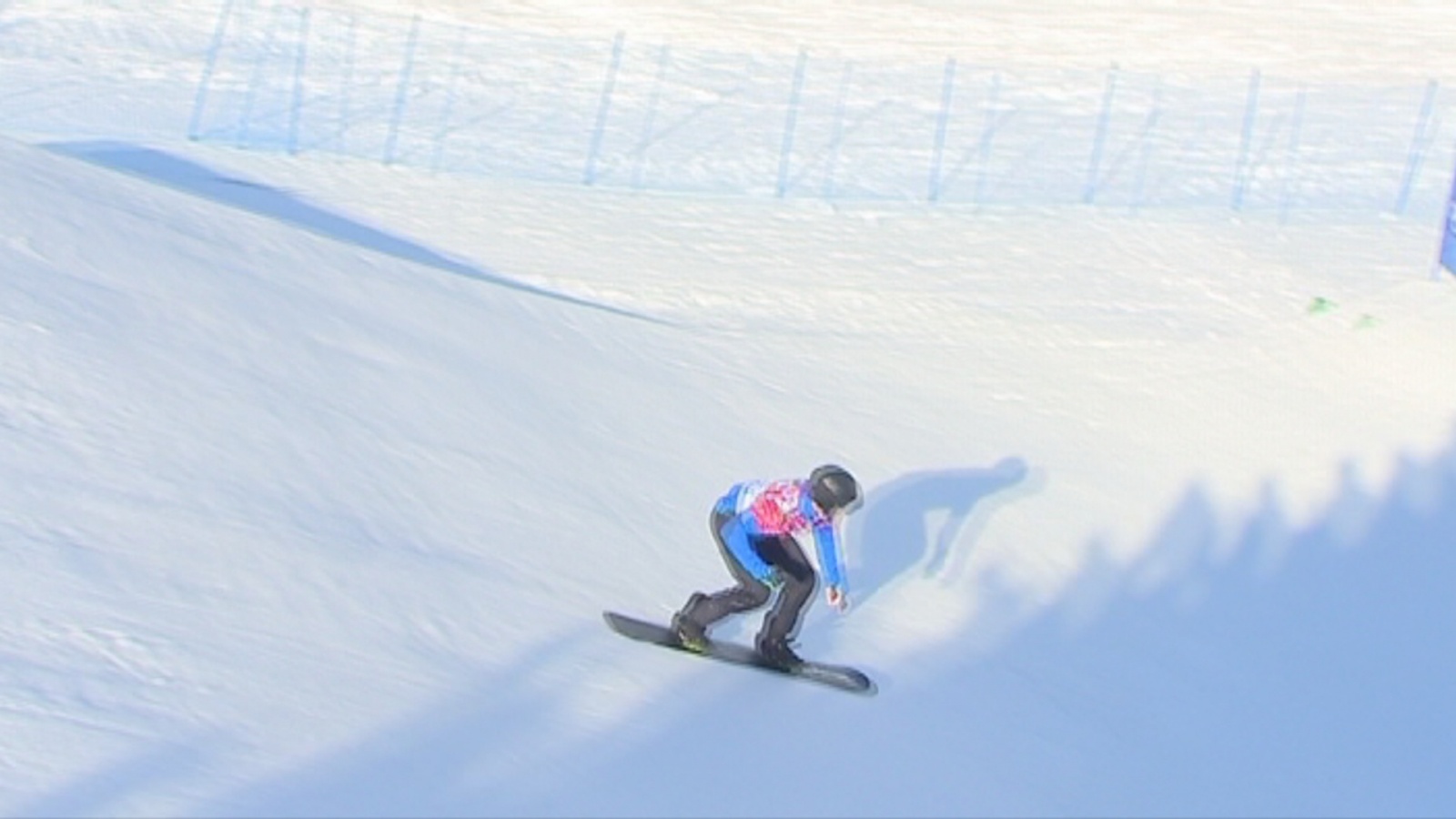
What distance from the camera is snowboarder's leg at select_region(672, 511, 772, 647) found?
8.85 meters

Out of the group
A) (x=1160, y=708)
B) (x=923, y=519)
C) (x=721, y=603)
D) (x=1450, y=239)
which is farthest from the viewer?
(x=1450, y=239)

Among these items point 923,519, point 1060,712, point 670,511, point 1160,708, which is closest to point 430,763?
point 1060,712

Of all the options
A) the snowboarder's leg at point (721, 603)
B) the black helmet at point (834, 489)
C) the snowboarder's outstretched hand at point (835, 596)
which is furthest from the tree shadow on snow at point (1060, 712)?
the black helmet at point (834, 489)

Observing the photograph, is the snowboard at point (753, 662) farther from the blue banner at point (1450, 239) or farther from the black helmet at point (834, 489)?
the blue banner at point (1450, 239)

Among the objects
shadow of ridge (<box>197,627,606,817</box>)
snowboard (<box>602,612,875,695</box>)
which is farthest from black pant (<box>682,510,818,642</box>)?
shadow of ridge (<box>197,627,606,817</box>)

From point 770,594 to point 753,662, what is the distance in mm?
304

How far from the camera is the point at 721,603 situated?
889 centimetres

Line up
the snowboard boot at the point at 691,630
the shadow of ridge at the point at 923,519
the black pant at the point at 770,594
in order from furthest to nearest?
the shadow of ridge at the point at 923,519
the snowboard boot at the point at 691,630
the black pant at the point at 770,594

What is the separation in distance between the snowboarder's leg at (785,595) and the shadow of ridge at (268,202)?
21.5 ft

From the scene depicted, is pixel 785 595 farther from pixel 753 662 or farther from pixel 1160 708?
pixel 1160 708

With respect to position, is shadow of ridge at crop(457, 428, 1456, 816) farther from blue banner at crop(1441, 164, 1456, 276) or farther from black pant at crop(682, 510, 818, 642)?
blue banner at crop(1441, 164, 1456, 276)

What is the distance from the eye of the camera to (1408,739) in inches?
384

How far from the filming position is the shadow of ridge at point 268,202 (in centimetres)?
1642

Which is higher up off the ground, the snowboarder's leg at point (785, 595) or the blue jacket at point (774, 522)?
Answer: the blue jacket at point (774, 522)
